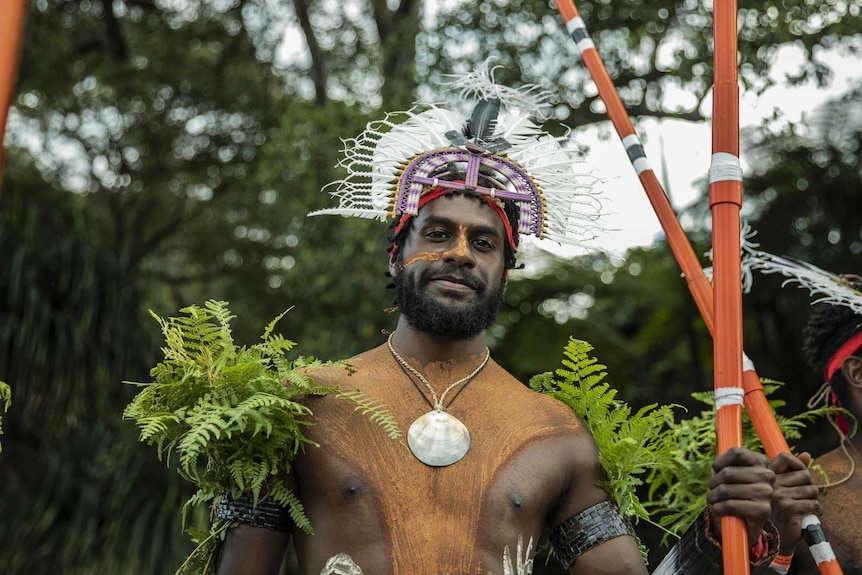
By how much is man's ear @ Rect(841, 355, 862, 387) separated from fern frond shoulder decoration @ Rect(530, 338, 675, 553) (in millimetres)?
1109

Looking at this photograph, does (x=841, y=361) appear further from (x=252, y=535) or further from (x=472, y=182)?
(x=252, y=535)

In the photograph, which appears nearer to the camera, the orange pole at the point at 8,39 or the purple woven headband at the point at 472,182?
the orange pole at the point at 8,39

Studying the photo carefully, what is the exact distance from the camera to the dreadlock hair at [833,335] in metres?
4.45

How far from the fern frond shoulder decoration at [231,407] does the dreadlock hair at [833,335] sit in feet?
6.88

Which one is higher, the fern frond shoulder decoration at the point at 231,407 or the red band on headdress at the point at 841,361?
the red band on headdress at the point at 841,361

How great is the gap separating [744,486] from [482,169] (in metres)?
1.42

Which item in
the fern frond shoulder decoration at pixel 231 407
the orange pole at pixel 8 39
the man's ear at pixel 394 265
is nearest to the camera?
the orange pole at pixel 8 39

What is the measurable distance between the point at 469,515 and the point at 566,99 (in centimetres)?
594

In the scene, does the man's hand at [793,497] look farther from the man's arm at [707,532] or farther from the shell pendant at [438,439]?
the shell pendant at [438,439]

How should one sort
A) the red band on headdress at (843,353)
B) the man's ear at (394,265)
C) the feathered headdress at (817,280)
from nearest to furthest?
the man's ear at (394,265), the feathered headdress at (817,280), the red band on headdress at (843,353)

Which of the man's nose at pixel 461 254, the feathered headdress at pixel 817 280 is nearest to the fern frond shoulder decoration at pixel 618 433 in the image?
the man's nose at pixel 461 254

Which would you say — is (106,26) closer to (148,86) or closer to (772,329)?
(148,86)

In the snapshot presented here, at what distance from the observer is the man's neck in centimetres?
361

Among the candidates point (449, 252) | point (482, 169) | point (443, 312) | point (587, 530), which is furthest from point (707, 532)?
point (482, 169)
